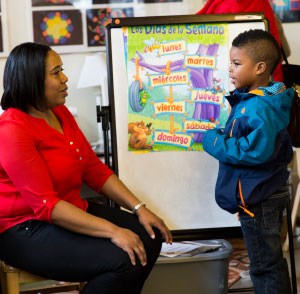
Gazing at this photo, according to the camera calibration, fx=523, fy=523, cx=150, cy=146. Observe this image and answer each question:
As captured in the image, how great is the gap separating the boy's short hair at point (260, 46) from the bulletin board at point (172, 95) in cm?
30

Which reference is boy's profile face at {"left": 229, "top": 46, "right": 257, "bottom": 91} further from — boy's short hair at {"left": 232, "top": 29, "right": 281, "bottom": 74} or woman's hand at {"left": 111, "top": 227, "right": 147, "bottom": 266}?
woman's hand at {"left": 111, "top": 227, "right": 147, "bottom": 266}

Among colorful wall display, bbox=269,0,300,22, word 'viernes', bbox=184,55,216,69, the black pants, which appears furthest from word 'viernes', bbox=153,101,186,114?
colorful wall display, bbox=269,0,300,22

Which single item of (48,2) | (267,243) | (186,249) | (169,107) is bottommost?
(186,249)

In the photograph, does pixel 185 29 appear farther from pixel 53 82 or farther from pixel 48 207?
pixel 48 207

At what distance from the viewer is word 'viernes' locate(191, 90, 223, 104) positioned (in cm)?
215

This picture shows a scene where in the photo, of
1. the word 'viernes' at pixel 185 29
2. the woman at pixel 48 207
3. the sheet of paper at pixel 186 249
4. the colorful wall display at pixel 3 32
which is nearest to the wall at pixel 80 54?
the colorful wall display at pixel 3 32

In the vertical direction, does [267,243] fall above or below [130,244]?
below

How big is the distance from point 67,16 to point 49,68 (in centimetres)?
178

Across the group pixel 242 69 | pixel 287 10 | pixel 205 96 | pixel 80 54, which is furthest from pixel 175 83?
pixel 287 10

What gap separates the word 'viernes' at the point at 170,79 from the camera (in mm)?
2133

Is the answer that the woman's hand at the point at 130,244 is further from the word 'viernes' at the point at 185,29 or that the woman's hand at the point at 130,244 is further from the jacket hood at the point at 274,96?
the word 'viernes' at the point at 185,29

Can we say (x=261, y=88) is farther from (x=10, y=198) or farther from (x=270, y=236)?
(x=10, y=198)

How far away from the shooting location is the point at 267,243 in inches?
72.6

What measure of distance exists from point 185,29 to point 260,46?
416mm
